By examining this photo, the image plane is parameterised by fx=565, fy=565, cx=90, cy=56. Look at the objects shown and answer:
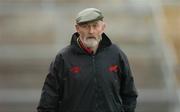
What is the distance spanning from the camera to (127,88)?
3678mm

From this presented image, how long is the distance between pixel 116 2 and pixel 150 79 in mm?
2123

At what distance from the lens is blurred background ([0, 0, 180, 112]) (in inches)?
277

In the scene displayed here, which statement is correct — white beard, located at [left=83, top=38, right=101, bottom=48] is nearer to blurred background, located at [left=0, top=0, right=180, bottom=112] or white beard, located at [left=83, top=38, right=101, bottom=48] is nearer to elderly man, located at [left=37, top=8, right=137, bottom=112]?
elderly man, located at [left=37, top=8, right=137, bottom=112]

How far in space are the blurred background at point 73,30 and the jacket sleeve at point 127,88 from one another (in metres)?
2.99

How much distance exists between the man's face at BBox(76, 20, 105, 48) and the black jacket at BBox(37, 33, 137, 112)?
0.07 meters

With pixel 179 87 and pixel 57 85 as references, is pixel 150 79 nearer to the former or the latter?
pixel 179 87

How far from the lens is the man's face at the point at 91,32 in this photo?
3549 mm

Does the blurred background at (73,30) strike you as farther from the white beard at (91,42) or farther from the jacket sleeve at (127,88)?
the white beard at (91,42)

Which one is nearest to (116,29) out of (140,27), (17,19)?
(140,27)

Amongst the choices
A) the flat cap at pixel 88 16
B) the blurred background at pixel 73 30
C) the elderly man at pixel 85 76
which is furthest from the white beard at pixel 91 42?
the blurred background at pixel 73 30

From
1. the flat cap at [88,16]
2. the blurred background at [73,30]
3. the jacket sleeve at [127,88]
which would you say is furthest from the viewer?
the blurred background at [73,30]

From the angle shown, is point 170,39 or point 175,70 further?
point 170,39

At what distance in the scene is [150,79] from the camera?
7.45m

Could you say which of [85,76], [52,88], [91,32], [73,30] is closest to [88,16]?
[91,32]
